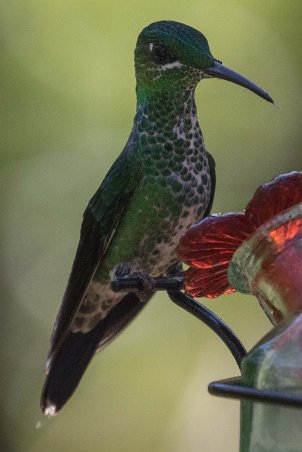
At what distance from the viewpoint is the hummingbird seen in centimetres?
210

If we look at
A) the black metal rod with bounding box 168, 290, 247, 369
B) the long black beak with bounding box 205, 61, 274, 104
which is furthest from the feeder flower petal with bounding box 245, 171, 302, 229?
the long black beak with bounding box 205, 61, 274, 104

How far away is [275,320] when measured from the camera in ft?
4.55

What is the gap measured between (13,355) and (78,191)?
32.0 inches

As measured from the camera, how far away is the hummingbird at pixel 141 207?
82.7 inches

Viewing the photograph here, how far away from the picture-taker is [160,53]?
2004 millimetres

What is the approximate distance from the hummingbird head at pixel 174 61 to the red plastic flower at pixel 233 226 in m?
0.33

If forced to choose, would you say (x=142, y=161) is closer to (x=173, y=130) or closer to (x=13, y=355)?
(x=173, y=130)

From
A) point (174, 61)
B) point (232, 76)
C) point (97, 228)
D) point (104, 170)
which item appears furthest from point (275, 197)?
point (104, 170)

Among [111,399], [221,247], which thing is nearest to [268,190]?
[221,247]

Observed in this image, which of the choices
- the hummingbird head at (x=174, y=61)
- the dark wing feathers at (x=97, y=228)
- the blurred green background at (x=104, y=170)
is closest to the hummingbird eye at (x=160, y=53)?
the hummingbird head at (x=174, y=61)

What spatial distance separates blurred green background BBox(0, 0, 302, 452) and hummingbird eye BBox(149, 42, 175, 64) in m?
2.02

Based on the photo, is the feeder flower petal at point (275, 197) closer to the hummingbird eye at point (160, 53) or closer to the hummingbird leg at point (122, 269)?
the hummingbird eye at point (160, 53)

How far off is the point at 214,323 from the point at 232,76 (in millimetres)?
454

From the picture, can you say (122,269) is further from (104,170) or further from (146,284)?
(104,170)
